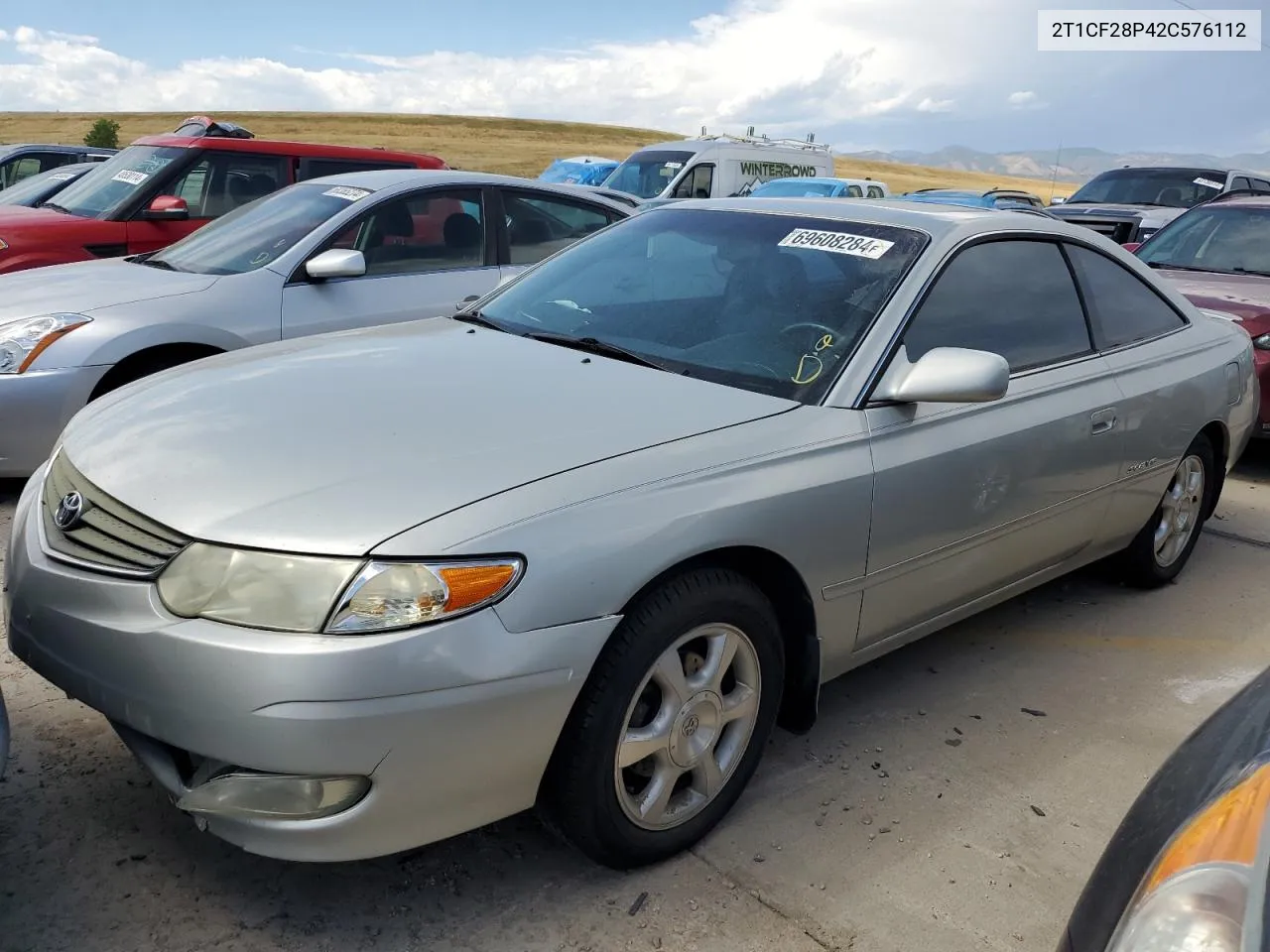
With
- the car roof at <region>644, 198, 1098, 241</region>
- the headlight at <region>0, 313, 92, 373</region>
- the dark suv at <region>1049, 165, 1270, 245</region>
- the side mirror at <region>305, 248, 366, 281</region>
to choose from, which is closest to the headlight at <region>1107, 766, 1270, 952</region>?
the car roof at <region>644, 198, 1098, 241</region>

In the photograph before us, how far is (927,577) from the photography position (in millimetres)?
3148

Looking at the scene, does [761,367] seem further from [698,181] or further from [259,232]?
[698,181]

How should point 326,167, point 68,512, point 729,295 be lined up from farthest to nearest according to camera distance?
point 326,167, point 729,295, point 68,512

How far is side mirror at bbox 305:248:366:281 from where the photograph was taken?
5.18 metres

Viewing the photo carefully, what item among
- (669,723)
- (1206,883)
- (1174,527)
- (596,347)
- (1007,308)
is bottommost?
(1174,527)

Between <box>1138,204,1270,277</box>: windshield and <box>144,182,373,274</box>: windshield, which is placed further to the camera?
<box>1138,204,1270,277</box>: windshield

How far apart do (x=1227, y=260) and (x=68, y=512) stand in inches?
291

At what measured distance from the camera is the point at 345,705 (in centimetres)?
204

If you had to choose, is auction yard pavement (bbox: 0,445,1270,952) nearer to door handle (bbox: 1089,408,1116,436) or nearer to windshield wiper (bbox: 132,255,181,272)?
door handle (bbox: 1089,408,1116,436)

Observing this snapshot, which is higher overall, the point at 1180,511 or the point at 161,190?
the point at 161,190

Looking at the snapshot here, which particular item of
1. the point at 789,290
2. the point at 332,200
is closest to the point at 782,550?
the point at 789,290

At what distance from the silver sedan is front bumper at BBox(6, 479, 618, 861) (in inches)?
98.8

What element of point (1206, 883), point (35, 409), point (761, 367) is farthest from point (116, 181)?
point (1206, 883)

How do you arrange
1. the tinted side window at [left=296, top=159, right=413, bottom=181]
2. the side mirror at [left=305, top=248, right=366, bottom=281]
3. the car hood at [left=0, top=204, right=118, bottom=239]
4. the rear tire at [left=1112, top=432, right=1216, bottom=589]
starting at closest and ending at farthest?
the rear tire at [left=1112, top=432, right=1216, bottom=589]
the side mirror at [left=305, top=248, right=366, bottom=281]
the car hood at [left=0, top=204, right=118, bottom=239]
the tinted side window at [left=296, top=159, right=413, bottom=181]
